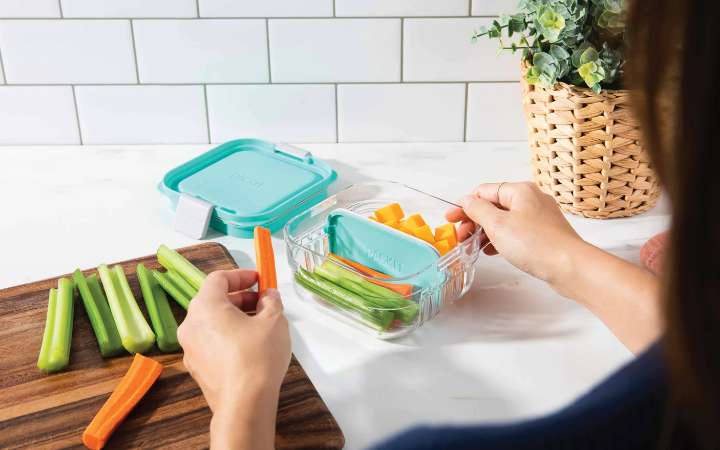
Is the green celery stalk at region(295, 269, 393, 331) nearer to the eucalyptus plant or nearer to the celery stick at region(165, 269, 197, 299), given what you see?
the celery stick at region(165, 269, 197, 299)

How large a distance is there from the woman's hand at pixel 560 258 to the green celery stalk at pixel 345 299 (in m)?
0.16

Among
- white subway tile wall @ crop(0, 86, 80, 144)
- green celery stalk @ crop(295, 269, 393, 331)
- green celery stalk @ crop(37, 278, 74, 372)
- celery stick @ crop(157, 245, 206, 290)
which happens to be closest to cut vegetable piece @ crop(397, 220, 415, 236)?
green celery stalk @ crop(295, 269, 393, 331)

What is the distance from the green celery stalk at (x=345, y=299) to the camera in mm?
779

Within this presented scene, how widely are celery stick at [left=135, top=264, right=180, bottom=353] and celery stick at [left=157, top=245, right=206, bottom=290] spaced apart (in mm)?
27

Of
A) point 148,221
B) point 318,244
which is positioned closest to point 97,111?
point 148,221

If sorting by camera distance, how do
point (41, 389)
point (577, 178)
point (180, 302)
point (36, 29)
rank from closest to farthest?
point (41, 389), point (180, 302), point (577, 178), point (36, 29)

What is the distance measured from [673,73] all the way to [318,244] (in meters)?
0.63

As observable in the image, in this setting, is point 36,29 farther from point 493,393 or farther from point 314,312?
point 493,393

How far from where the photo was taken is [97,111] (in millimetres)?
1237

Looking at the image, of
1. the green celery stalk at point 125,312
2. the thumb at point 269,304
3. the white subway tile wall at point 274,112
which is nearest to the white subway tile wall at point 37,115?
the white subway tile wall at point 274,112

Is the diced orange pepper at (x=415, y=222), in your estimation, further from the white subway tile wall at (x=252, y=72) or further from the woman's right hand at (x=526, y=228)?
the white subway tile wall at (x=252, y=72)

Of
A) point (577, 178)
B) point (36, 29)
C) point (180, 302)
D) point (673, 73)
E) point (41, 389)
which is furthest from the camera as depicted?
point (36, 29)

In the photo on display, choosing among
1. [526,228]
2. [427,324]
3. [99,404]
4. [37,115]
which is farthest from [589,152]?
[37,115]

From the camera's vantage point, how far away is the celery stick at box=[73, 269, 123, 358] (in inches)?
29.8
